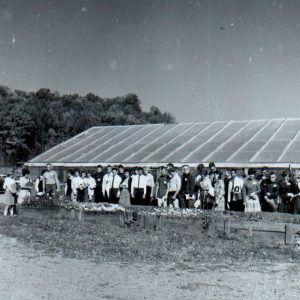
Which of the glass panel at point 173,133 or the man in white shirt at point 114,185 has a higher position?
the glass panel at point 173,133

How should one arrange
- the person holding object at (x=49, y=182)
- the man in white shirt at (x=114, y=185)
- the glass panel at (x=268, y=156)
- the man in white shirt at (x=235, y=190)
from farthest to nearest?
the glass panel at (x=268, y=156)
the person holding object at (x=49, y=182)
the man in white shirt at (x=114, y=185)
the man in white shirt at (x=235, y=190)

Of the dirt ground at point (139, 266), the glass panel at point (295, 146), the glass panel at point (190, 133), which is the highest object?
the glass panel at point (190, 133)

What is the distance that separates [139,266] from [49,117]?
56576 millimetres

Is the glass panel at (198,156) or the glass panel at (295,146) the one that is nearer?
the glass panel at (295,146)

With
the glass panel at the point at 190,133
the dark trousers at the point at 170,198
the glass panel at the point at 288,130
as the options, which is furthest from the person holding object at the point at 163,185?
the glass panel at the point at 190,133

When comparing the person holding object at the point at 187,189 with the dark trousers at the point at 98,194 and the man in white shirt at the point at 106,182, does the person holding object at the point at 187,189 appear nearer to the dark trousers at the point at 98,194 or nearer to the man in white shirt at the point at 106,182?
the man in white shirt at the point at 106,182

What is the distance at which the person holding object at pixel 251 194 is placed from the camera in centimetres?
1394

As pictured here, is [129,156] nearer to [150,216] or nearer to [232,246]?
[150,216]

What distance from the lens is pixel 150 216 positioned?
41.2 feet

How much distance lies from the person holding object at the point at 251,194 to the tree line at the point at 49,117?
4250 cm

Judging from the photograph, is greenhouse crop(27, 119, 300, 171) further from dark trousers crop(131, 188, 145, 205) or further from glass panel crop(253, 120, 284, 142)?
dark trousers crop(131, 188, 145, 205)

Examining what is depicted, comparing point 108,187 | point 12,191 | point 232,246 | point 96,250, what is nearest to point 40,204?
point 12,191

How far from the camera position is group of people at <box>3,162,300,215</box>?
13.9 metres

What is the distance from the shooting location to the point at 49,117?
6291 cm
